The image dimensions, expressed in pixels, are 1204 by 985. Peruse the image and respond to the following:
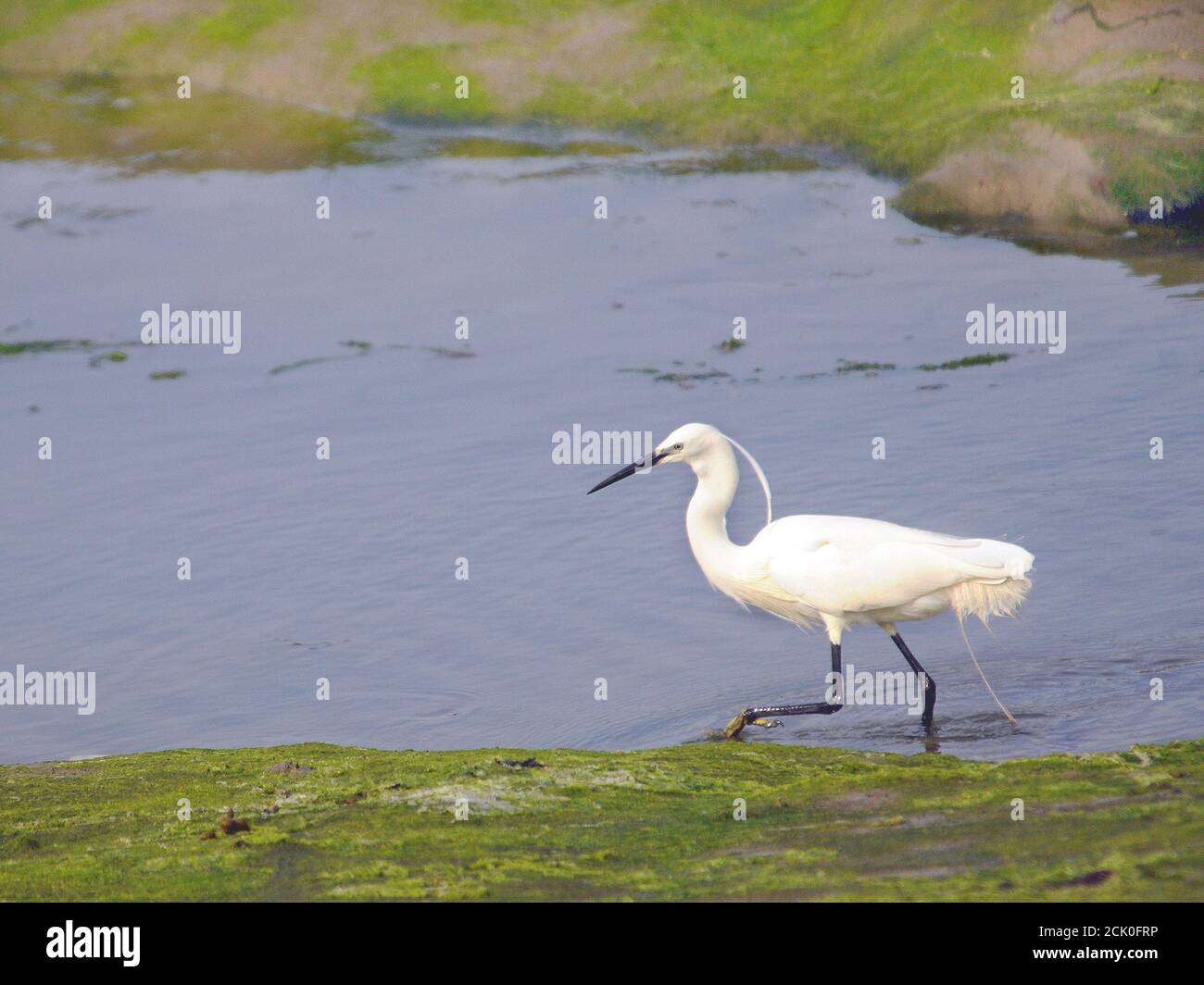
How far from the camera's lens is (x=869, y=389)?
13977 millimetres

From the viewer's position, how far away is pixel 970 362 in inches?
571

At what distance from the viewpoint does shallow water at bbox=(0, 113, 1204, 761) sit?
9.01m

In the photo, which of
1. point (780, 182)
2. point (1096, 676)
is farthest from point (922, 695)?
point (780, 182)

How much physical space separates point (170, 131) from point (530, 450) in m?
11.2

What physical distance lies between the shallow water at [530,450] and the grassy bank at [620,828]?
1.11 metres

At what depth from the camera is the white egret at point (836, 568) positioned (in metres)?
8.05

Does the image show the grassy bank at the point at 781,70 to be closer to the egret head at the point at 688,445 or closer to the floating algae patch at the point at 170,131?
the floating algae patch at the point at 170,131

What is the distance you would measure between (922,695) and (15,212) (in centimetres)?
1555

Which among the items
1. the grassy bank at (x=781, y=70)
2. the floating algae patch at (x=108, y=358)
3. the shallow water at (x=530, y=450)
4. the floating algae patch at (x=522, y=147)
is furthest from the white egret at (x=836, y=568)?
the floating algae patch at (x=522, y=147)

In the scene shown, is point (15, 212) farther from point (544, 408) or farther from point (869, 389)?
point (869, 389)

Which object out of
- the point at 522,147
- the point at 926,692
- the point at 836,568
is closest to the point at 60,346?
the point at 522,147

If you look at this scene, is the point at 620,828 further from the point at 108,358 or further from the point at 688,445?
the point at 108,358

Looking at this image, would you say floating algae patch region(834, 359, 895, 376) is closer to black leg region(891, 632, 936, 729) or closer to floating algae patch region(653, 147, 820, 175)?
floating algae patch region(653, 147, 820, 175)

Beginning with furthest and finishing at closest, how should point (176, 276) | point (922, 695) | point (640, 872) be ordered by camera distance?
point (176, 276) → point (922, 695) → point (640, 872)
